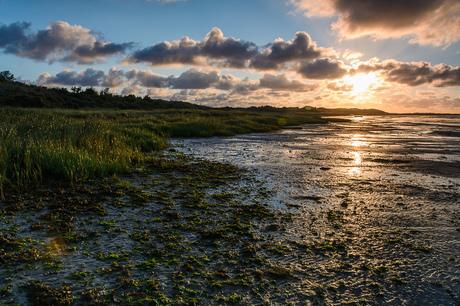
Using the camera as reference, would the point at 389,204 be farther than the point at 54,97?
No

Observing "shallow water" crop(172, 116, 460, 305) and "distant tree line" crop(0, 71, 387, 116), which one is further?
"distant tree line" crop(0, 71, 387, 116)

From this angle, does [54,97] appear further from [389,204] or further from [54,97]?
[389,204]

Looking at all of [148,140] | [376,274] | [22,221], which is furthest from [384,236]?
[148,140]

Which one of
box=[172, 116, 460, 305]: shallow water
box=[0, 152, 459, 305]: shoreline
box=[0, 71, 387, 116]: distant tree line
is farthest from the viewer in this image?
box=[0, 71, 387, 116]: distant tree line

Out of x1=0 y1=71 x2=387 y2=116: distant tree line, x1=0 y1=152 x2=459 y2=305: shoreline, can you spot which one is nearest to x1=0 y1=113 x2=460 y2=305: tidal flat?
x1=0 y1=152 x2=459 y2=305: shoreline

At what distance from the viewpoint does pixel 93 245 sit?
13.8 feet

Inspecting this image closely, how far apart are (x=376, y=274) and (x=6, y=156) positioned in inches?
334

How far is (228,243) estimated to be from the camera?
176 inches

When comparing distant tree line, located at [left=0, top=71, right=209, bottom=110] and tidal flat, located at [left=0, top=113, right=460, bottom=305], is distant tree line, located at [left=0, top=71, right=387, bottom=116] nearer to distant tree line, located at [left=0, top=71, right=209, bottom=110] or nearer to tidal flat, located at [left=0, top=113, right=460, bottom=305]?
distant tree line, located at [left=0, top=71, right=209, bottom=110]

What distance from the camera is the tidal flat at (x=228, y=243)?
3240 mm

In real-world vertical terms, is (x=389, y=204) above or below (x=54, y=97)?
below

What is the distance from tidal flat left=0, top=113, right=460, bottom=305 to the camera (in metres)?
3.24

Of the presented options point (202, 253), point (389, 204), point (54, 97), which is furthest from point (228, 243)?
point (54, 97)

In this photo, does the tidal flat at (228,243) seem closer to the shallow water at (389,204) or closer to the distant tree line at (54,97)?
the shallow water at (389,204)
